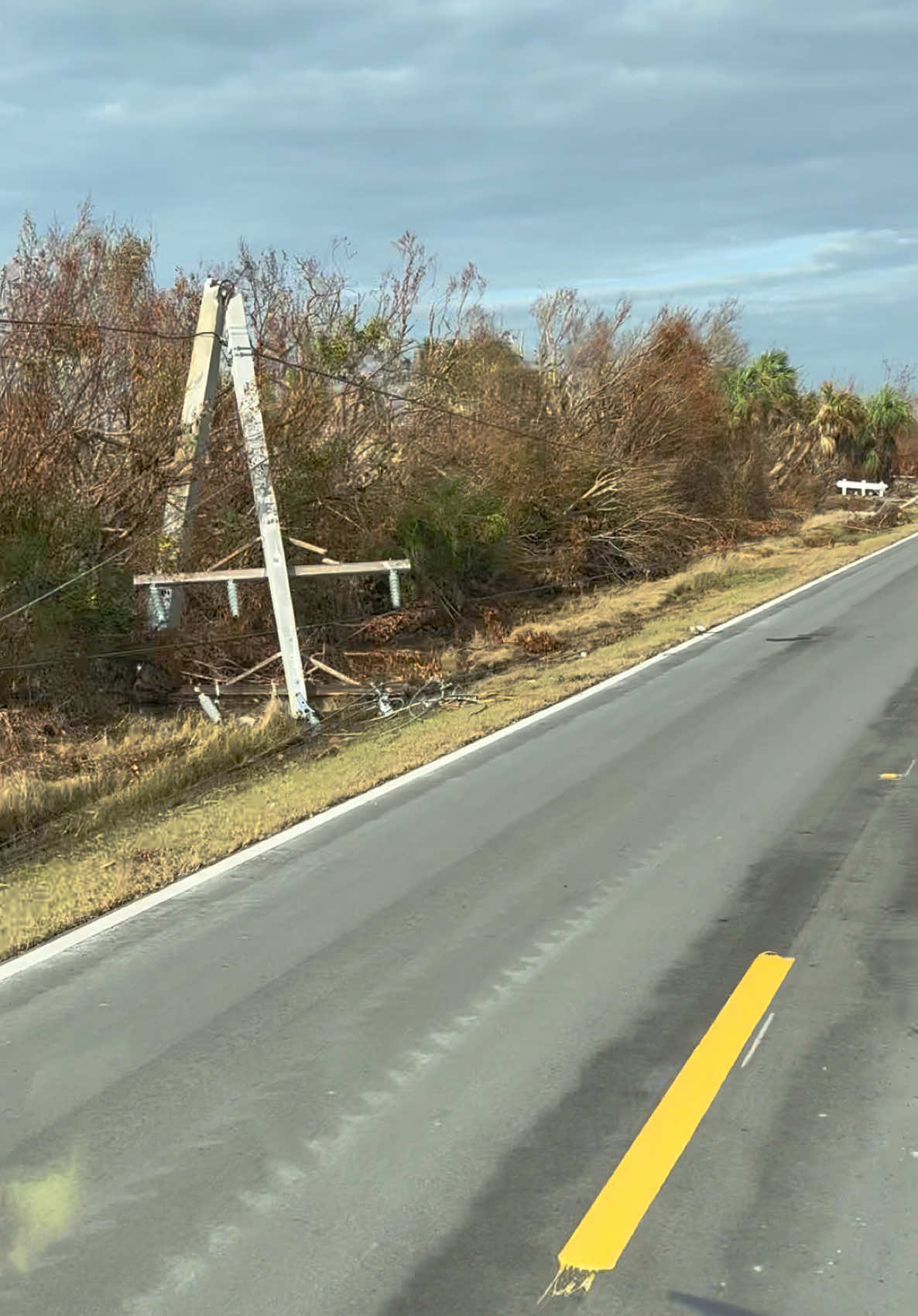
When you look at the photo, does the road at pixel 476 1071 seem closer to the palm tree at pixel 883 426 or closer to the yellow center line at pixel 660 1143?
the yellow center line at pixel 660 1143

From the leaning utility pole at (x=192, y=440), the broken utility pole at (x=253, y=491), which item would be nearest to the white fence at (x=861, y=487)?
the broken utility pole at (x=253, y=491)

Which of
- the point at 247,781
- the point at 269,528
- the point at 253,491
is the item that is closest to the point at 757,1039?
the point at 247,781

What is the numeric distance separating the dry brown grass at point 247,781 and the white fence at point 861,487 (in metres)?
34.8

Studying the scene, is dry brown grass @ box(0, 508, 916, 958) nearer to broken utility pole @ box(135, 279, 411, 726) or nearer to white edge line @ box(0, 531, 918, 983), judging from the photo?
white edge line @ box(0, 531, 918, 983)

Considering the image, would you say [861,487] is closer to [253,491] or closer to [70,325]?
[253,491]

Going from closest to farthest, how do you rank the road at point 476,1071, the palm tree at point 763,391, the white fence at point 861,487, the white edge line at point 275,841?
1. the road at point 476,1071
2. the white edge line at point 275,841
3. the palm tree at point 763,391
4. the white fence at point 861,487

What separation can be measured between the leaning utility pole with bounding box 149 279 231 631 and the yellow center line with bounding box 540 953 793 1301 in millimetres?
12370

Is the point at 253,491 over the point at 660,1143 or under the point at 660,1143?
over

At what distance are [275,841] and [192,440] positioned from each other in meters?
9.35

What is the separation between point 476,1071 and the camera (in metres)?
4.86

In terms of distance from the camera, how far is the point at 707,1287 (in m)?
3.46

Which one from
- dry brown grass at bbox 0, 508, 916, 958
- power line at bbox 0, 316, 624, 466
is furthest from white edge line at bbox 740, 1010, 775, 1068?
power line at bbox 0, 316, 624, 466

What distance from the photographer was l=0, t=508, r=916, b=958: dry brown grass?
787cm

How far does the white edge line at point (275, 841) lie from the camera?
6.59 meters
